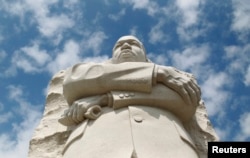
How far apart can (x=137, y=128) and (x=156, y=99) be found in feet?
1.92

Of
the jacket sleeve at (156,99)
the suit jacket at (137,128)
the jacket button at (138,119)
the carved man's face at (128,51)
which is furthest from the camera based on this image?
the carved man's face at (128,51)

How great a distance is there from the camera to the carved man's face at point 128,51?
6219 millimetres

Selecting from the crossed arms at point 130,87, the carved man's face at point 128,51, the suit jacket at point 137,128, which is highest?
the carved man's face at point 128,51

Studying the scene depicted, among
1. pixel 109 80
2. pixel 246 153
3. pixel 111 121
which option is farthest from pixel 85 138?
pixel 246 153

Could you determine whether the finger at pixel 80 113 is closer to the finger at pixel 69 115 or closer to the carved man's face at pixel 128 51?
the finger at pixel 69 115

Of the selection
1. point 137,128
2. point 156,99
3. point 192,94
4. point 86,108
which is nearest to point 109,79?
point 86,108

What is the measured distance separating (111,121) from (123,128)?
21 centimetres

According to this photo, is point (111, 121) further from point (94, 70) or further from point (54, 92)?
point (54, 92)

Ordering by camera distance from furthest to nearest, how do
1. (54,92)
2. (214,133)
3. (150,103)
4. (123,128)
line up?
(54,92) < (214,133) < (150,103) < (123,128)

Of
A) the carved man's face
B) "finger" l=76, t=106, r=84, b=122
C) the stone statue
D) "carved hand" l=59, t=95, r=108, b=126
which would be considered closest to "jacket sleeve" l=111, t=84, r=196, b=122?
the stone statue

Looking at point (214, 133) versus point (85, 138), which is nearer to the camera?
point (85, 138)

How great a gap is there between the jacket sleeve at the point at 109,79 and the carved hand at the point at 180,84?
13 centimetres

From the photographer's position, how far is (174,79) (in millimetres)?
5605

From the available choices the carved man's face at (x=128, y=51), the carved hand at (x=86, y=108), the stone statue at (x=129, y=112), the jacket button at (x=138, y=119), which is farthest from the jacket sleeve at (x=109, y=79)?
the carved man's face at (x=128, y=51)
